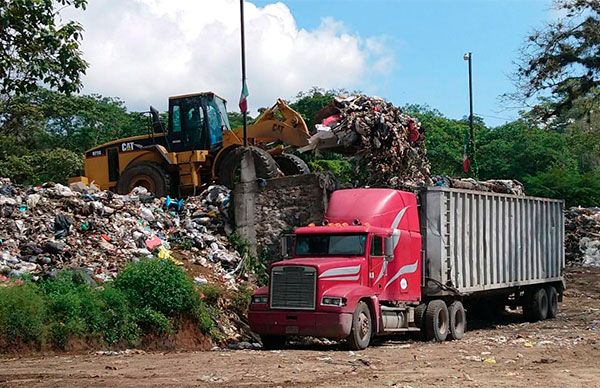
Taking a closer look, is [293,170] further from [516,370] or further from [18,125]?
[18,125]

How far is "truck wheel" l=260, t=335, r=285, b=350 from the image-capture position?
13.9m

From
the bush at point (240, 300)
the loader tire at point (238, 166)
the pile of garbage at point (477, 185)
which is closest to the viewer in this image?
the bush at point (240, 300)

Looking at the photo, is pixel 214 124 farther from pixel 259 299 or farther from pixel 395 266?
pixel 259 299

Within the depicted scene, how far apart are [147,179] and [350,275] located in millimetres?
10100

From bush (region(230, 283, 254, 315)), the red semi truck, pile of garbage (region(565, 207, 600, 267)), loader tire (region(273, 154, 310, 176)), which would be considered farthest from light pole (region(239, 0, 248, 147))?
pile of garbage (region(565, 207, 600, 267))

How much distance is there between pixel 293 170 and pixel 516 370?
38.5 ft

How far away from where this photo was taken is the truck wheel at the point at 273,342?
1391 cm

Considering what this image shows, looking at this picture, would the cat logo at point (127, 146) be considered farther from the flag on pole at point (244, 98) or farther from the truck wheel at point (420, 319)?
the truck wheel at point (420, 319)

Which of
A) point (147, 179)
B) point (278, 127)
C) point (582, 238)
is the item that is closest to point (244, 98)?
point (278, 127)

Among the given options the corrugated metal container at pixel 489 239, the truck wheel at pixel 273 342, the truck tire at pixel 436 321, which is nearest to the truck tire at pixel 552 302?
the corrugated metal container at pixel 489 239

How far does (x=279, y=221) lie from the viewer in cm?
1941

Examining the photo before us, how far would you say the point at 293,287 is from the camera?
13.3 metres

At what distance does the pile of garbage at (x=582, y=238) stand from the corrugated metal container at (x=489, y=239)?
8655mm

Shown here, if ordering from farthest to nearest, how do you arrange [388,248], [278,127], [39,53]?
[278,127] < [388,248] < [39,53]
